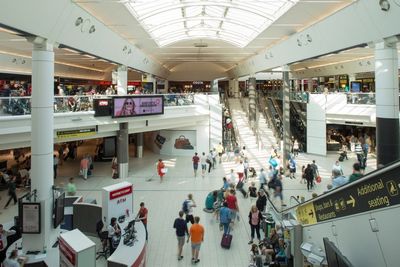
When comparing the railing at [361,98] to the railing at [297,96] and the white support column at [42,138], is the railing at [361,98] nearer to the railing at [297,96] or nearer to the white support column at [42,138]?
the railing at [297,96]

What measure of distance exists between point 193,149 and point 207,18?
10.9 metres

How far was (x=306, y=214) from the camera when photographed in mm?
7820

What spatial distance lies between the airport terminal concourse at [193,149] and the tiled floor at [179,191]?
81mm

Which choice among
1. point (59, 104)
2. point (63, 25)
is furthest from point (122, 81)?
point (63, 25)

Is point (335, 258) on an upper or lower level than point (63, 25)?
lower

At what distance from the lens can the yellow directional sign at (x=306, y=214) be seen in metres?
7.31

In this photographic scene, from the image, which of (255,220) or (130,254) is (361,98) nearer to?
(255,220)

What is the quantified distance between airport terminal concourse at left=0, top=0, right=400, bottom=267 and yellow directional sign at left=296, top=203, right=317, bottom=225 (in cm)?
5

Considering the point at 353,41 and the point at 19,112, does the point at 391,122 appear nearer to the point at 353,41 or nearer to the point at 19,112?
the point at 353,41

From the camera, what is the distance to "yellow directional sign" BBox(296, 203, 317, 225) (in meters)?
7.31

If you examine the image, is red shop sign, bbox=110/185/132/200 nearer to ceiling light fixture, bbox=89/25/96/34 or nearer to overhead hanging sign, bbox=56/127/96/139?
overhead hanging sign, bbox=56/127/96/139

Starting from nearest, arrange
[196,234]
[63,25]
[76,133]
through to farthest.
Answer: [196,234] < [63,25] < [76,133]

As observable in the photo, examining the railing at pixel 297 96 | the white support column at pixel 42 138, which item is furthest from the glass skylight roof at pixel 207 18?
the railing at pixel 297 96

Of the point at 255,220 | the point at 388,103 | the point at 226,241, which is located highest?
the point at 388,103
